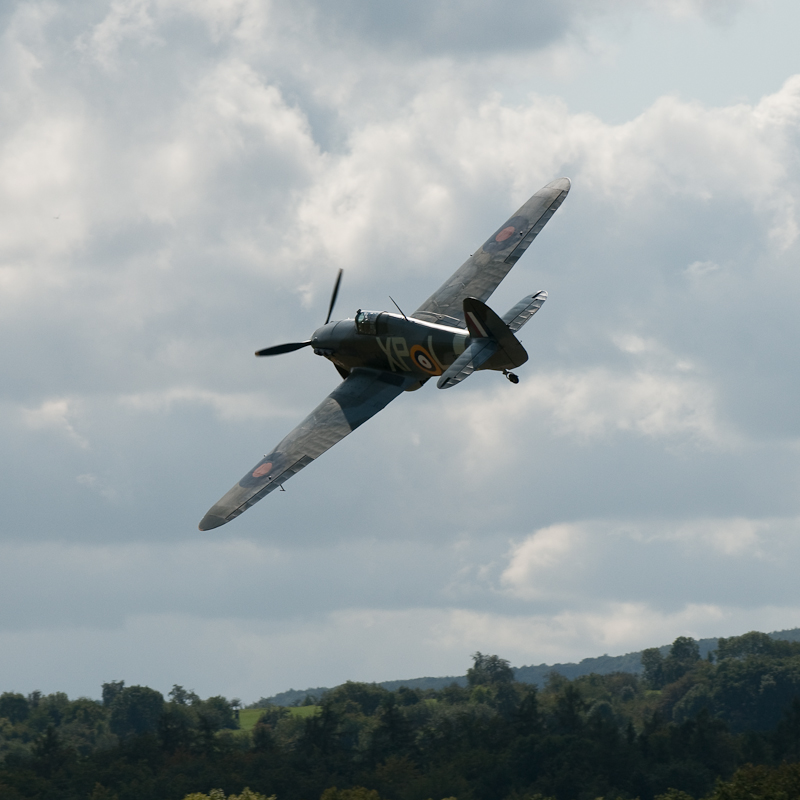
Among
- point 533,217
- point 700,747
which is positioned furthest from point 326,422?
point 700,747

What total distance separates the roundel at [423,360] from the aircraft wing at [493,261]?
10.2 feet

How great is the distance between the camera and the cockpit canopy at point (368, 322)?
4922cm

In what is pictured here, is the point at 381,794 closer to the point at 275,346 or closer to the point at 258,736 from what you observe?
the point at 258,736

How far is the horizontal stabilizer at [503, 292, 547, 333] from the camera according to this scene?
44.3 metres

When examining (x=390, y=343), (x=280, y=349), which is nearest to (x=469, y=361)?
(x=390, y=343)

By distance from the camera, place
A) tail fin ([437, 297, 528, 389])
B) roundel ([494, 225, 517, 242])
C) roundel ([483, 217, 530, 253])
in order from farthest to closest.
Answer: roundel ([494, 225, 517, 242]) < roundel ([483, 217, 530, 253]) < tail fin ([437, 297, 528, 389])

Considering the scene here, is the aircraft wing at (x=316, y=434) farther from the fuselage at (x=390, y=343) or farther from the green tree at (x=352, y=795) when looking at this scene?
the green tree at (x=352, y=795)

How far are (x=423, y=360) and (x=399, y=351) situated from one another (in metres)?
1.24

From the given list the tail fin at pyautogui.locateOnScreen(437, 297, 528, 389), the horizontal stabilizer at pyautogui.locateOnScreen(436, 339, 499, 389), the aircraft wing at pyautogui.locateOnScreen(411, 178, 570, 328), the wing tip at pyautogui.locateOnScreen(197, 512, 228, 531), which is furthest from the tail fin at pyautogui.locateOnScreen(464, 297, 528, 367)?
the wing tip at pyautogui.locateOnScreen(197, 512, 228, 531)

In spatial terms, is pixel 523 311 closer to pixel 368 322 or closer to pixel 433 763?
pixel 368 322

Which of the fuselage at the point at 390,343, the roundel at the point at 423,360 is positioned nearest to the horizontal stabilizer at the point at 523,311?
the fuselage at the point at 390,343

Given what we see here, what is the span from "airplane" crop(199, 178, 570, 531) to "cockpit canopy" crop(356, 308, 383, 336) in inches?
1.6

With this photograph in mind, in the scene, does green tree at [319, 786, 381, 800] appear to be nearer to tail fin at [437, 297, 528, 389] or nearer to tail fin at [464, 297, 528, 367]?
tail fin at [437, 297, 528, 389]

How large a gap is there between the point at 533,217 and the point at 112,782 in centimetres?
10635
